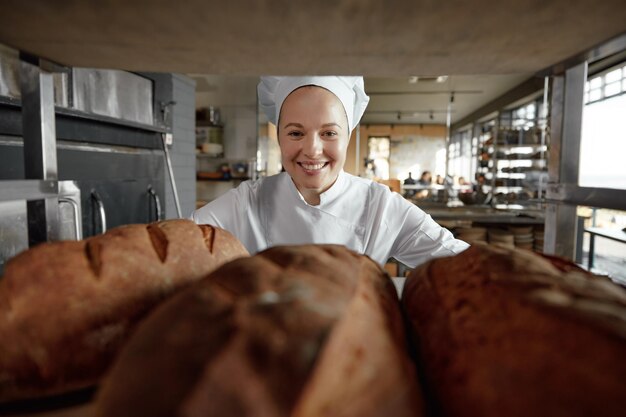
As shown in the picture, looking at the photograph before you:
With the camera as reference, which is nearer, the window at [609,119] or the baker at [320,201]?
the baker at [320,201]

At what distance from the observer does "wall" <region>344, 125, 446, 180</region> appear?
56.7ft

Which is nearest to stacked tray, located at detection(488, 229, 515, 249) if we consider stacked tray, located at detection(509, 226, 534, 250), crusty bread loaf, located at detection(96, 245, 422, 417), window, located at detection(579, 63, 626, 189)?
stacked tray, located at detection(509, 226, 534, 250)

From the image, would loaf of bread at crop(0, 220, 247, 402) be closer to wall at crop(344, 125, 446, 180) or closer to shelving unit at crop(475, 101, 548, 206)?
shelving unit at crop(475, 101, 548, 206)

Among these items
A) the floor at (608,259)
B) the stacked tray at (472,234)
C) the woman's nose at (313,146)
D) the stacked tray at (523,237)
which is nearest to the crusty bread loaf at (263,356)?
the woman's nose at (313,146)

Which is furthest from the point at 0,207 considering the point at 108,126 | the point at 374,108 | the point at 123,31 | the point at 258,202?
the point at 374,108

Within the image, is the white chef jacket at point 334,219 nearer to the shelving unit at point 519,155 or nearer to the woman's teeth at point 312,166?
the woman's teeth at point 312,166

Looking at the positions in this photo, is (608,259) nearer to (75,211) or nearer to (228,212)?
(228,212)

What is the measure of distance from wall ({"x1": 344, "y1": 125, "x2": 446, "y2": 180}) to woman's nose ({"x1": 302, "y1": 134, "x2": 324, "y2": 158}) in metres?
15.9

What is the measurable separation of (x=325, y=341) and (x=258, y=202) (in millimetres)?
1377

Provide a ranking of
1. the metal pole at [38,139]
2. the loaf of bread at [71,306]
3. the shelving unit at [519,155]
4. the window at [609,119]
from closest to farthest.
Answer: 1. the loaf of bread at [71,306]
2. the metal pole at [38,139]
3. the window at [609,119]
4. the shelving unit at [519,155]

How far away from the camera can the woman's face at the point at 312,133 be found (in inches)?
53.9

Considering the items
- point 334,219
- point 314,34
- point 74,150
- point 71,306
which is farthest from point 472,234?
point 71,306

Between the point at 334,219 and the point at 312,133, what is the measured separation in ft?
1.22

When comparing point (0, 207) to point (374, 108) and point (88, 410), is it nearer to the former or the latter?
point (88, 410)
